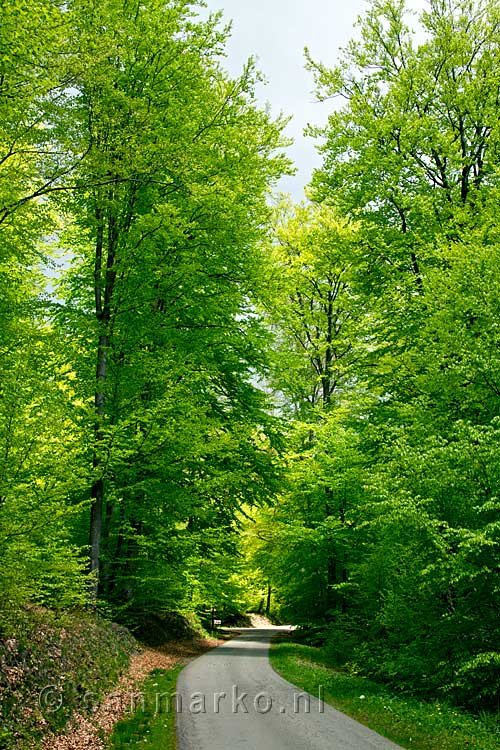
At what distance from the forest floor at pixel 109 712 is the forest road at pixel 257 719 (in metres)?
0.89

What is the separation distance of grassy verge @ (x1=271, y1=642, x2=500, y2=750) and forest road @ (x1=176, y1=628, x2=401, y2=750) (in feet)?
1.21

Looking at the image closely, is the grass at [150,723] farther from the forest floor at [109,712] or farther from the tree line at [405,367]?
the tree line at [405,367]

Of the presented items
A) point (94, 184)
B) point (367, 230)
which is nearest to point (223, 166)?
point (367, 230)

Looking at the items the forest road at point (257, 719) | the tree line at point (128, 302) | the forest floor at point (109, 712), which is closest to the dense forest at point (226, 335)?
the tree line at point (128, 302)

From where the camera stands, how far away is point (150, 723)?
9.48 meters

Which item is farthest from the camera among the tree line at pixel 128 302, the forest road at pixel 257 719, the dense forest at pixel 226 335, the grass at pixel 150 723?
the dense forest at pixel 226 335

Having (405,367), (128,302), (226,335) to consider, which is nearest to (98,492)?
(128,302)

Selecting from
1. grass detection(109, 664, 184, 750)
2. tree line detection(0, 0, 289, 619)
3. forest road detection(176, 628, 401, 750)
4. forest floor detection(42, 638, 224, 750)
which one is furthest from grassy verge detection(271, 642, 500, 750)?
tree line detection(0, 0, 289, 619)

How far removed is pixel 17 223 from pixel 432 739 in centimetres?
1090

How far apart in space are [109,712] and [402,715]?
470 cm

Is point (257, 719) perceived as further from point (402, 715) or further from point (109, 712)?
point (402, 715)

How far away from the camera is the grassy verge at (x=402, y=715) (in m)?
8.78

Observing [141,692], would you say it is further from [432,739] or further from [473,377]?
[473,377]

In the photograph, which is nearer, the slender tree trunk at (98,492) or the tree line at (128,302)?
the tree line at (128,302)
